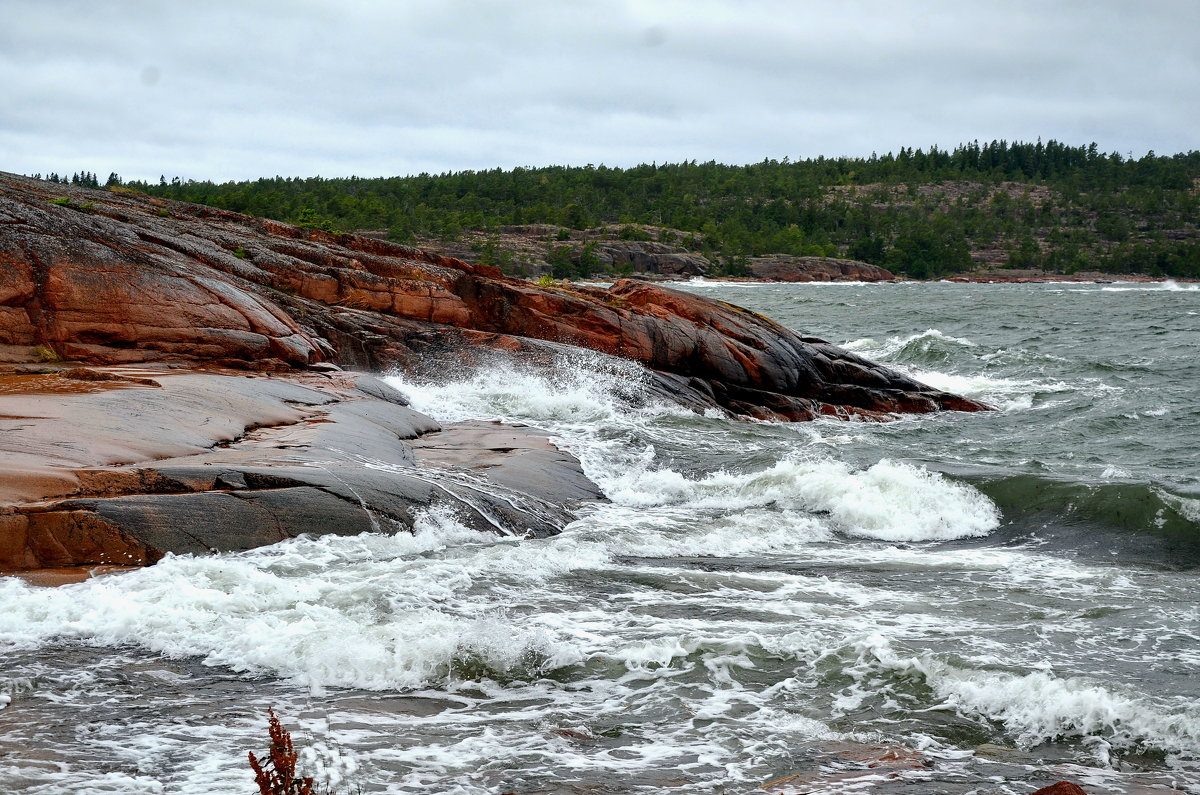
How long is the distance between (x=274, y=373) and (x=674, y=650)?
9.86 metres

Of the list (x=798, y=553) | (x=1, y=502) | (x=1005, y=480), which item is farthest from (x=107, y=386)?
(x=1005, y=480)

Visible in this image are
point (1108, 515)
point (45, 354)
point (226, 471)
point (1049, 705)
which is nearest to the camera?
point (1049, 705)

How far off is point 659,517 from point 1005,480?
5.44 meters

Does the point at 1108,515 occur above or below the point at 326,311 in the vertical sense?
below

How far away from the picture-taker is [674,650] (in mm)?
7203

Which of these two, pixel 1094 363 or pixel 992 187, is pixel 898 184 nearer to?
pixel 992 187

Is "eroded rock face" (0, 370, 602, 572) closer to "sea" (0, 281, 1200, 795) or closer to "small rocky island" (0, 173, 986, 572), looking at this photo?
"small rocky island" (0, 173, 986, 572)

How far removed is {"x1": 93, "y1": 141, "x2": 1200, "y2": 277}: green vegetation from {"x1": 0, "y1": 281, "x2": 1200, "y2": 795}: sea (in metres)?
78.5

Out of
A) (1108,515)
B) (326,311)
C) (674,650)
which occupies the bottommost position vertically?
(674,650)

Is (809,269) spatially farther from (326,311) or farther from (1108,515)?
(1108,515)

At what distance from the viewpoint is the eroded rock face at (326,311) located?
1449 cm

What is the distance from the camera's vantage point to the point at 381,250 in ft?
72.7

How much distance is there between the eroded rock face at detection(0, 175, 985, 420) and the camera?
14492 millimetres

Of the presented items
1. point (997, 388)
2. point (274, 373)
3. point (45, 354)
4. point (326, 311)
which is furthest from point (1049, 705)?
point (997, 388)
